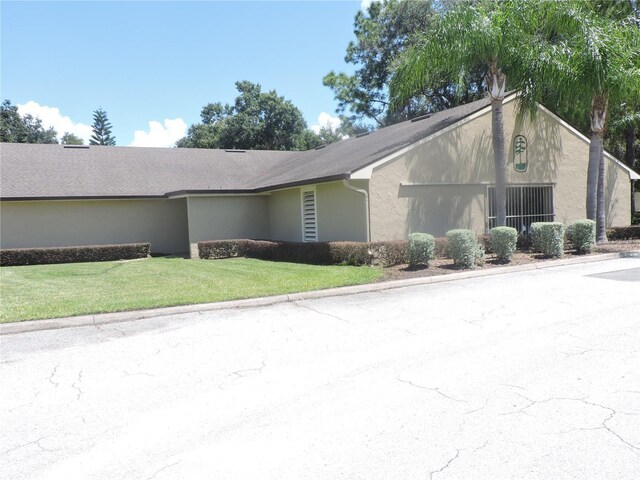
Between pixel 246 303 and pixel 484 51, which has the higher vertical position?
pixel 484 51

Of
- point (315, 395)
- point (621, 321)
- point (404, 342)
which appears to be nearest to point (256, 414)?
point (315, 395)

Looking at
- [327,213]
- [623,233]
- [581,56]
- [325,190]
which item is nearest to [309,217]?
[327,213]

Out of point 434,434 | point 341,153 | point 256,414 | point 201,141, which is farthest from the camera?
point 201,141

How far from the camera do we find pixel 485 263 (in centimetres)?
1326

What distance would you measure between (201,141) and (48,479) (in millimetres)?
46001

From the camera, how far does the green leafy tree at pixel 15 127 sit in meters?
52.3

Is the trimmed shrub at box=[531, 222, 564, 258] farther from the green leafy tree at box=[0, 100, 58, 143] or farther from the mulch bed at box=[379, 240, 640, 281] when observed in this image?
the green leafy tree at box=[0, 100, 58, 143]

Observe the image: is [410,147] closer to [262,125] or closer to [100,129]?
[262,125]

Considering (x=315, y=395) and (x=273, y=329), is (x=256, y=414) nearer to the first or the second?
(x=315, y=395)

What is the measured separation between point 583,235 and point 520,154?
415 centimetres

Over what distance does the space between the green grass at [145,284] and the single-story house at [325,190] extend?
2992mm

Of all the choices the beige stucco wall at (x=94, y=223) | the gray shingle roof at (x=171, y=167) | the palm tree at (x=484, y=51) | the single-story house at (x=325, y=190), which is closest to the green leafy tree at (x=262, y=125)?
the gray shingle roof at (x=171, y=167)

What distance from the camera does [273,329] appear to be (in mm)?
7168

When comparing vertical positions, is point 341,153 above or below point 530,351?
above
